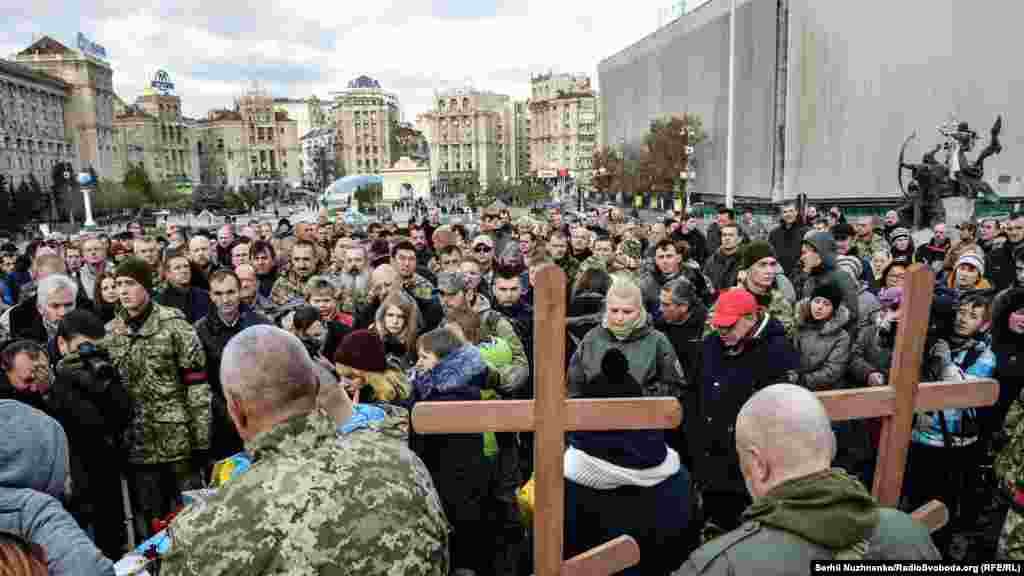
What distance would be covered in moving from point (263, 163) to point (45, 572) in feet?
438

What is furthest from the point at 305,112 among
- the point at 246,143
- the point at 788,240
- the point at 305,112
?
the point at 788,240

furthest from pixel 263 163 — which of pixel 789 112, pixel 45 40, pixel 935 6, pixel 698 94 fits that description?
pixel 935 6

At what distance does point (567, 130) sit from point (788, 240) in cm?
9775

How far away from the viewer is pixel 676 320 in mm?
4441

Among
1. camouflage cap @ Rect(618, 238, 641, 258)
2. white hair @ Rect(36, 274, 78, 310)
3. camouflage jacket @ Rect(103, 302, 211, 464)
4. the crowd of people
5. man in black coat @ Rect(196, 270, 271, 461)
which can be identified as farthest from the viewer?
camouflage cap @ Rect(618, 238, 641, 258)

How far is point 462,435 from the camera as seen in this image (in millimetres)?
2867

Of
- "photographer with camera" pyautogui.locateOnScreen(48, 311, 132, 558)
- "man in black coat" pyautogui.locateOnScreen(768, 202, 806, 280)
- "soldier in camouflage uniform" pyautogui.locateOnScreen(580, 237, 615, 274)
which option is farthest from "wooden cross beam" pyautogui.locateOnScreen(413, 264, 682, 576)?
"man in black coat" pyautogui.locateOnScreen(768, 202, 806, 280)

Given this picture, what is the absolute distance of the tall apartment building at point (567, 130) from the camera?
333 ft

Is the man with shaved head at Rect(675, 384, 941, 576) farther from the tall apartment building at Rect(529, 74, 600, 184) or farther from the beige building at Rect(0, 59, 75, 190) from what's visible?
the tall apartment building at Rect(529, 74, 600, 184)

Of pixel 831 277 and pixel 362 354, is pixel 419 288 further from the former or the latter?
pixel 831 277

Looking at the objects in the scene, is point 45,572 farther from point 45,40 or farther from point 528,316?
point 45,40

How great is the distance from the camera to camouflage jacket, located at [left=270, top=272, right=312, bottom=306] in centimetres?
575

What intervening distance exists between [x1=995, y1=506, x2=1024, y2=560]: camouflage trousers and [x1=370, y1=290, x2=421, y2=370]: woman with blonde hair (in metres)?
2.88

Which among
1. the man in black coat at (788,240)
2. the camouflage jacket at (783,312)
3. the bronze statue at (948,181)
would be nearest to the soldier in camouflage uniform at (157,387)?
the camouflage jacket at (783,312)
